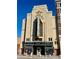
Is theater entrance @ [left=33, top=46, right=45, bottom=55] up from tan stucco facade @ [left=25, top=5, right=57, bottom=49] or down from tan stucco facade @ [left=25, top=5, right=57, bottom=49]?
down

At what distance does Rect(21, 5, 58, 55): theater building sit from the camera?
6.79 feet

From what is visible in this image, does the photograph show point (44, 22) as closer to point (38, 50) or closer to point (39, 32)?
point (39, 32)

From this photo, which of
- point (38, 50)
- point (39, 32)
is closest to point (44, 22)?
point (39, 32)

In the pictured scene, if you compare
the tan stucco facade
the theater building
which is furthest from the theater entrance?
the tan stucco facade

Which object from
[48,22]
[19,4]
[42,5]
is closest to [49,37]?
[48,22]

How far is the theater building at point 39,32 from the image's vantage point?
207 centimetres

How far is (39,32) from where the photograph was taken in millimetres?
2117

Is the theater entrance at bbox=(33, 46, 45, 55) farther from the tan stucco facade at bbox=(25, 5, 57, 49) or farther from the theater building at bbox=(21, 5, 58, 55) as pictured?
the tan stucco facade at bbox=(25, 5, 57, 49)
